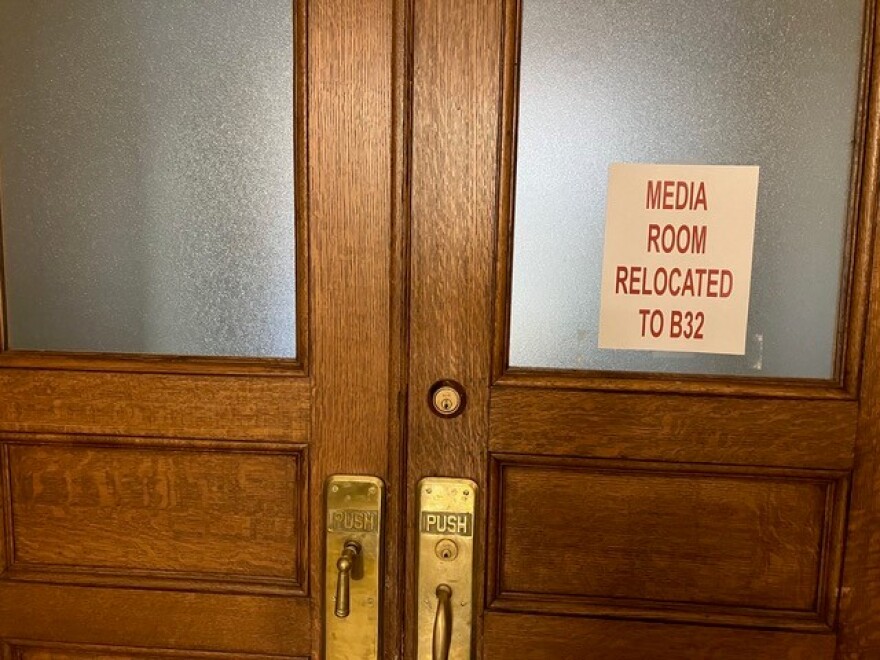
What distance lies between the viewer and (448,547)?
2.99 ft

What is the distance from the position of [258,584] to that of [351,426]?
26 cm

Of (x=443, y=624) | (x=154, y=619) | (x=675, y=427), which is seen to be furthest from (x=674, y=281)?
(x=154, y=619)

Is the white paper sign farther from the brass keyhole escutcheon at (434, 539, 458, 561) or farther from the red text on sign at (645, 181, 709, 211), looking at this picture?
the brass keyhole escutcheon at (434, 539, 458, 561)

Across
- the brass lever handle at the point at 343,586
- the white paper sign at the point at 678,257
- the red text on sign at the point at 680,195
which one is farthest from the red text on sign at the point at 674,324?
the brass lever handle at the point at 343,586

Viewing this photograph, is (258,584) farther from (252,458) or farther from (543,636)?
(543,636)

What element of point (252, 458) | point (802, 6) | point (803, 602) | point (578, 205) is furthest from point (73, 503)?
point (802, 6)

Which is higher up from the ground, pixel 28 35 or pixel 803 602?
pixel 28 35

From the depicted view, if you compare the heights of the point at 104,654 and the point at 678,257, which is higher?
the point at 678,257

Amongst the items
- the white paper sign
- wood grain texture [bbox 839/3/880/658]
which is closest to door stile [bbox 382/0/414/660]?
the white paper sign

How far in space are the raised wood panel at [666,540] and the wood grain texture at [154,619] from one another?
0.29m

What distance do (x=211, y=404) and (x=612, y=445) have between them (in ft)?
1.71

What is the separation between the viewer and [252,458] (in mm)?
937

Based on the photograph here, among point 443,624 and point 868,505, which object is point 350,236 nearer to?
point 443,624

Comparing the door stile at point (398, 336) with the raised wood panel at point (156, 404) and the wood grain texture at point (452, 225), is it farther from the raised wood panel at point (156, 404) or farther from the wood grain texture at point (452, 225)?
the raised wood panel at point (156, 404)
